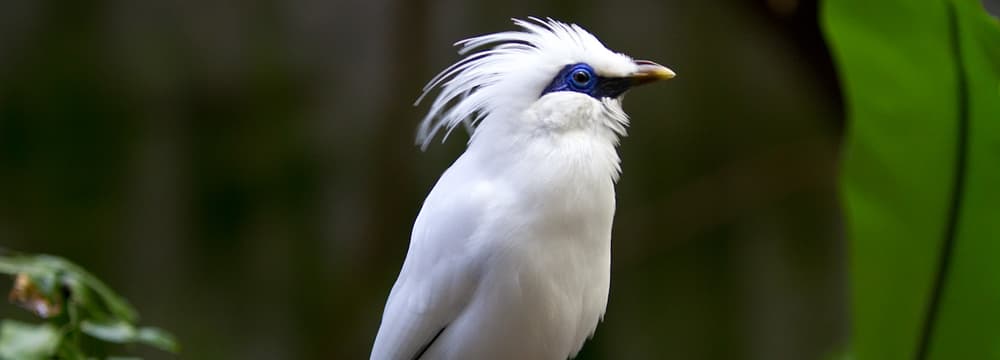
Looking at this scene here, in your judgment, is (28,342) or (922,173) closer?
(922,173)

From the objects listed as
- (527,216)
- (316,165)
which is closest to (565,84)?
(527,216)

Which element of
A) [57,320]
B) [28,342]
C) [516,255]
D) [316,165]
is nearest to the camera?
[516,255]

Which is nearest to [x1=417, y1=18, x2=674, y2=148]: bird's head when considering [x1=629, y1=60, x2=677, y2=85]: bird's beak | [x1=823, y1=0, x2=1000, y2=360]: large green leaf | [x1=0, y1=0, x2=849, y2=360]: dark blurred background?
[x1=629, y1=60, x2=677, y2=85]: bird's beak

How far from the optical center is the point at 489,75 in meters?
1.04

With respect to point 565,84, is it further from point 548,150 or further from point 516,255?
point 516,255

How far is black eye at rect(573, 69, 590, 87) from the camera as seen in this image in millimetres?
951

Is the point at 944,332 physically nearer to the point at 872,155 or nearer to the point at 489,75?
the point at 872,155

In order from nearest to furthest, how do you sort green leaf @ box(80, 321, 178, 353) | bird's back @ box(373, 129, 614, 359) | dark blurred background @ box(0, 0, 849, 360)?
bird's back @ box(373, 129, 614, 359), green leaf @ box(80, 321, 178, 353), dark blurred background @ box(0, 0, 849, 360)

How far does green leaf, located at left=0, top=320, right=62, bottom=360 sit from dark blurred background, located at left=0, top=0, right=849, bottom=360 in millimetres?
1207

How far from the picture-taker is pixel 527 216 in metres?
0.91

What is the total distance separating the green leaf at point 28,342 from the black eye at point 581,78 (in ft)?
2.48

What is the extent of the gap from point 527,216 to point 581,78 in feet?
0.55

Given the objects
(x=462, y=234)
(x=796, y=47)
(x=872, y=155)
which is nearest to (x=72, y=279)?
(x=462, y=234)

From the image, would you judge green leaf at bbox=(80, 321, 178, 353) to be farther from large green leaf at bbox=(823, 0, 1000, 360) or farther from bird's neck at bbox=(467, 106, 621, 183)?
large green leaf at bbox=(823, 0, 1000, 360)
